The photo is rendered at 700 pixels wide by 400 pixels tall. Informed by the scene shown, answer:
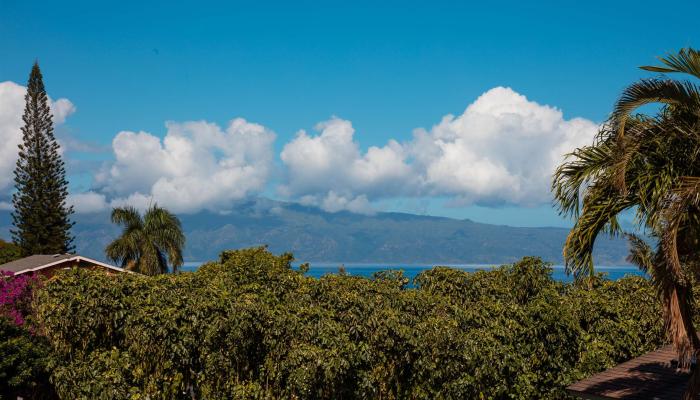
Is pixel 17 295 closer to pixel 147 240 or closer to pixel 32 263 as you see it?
pixel 32 263

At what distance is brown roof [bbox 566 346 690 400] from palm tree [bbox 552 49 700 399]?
489 centimetres

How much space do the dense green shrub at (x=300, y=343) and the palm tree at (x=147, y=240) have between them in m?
26.2

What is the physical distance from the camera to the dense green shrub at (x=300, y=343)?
18.1 m

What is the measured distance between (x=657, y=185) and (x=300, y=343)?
11.2 meters

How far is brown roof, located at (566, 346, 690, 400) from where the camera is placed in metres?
15.2

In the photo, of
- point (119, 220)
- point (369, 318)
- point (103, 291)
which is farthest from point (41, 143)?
point (369, 318)

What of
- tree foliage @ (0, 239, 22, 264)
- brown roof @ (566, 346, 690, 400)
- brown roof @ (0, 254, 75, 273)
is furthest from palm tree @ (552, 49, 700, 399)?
tree foliage @ (0, 239, 22, 264)

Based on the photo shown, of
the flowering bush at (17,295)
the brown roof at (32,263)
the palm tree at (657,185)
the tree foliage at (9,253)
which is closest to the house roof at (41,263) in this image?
the brown roof at (32,263)

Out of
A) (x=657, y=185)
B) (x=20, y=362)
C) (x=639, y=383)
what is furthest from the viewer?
(x=20, y=362)

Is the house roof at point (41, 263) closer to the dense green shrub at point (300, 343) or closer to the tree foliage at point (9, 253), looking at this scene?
the tree foliage at point (9, 253)

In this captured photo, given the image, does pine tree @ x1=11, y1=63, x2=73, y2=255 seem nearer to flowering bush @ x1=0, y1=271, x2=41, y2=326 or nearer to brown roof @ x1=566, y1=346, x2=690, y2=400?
flowering bush @ x1=0, y1=271, x2=41, y2=326

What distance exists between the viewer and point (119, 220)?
1890 inches

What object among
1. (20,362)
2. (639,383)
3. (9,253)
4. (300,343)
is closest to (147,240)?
(9,253)

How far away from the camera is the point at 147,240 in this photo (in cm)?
4788
